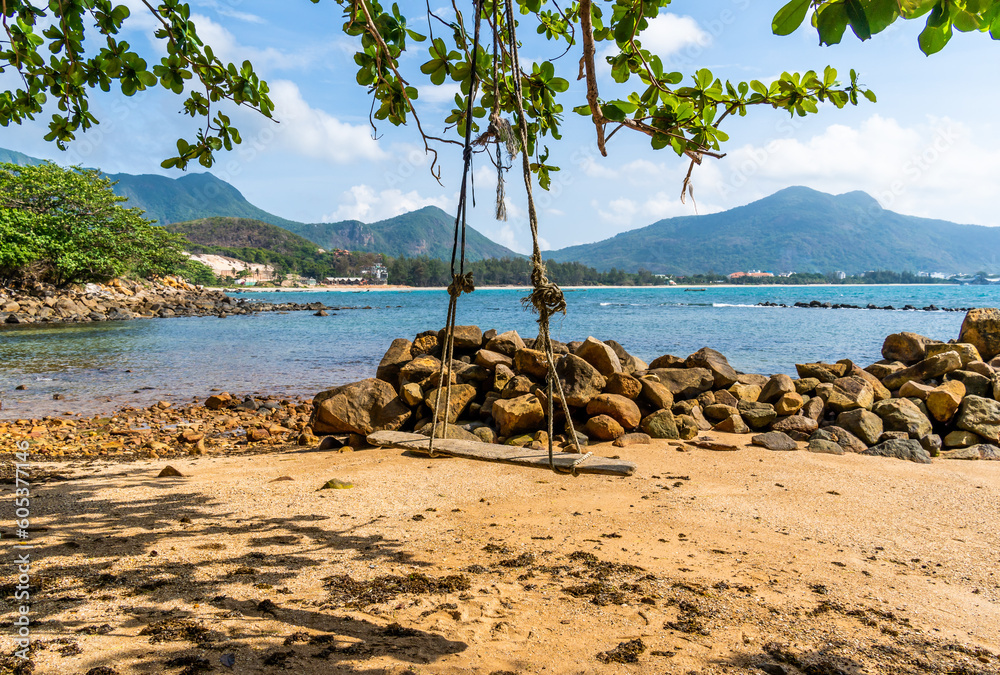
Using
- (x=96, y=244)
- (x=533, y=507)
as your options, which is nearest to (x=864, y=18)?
(x=533, y=507)

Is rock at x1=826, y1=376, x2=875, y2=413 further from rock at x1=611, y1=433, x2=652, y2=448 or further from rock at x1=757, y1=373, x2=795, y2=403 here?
rock at x1=611, y1=433, x2=652, y2=448

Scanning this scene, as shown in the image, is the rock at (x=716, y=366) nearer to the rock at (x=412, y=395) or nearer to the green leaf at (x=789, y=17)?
the rock at (x=412, y=395)

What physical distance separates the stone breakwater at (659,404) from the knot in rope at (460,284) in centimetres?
166

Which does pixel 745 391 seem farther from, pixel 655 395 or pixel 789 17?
pixel 789 17

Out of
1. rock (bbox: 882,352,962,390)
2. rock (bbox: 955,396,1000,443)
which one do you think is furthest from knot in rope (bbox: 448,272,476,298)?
rock (bbox: 882,352,962,390)

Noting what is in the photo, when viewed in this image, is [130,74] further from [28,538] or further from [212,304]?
[212,304]

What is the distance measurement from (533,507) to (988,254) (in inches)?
8600

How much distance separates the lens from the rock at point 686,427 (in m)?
6.83

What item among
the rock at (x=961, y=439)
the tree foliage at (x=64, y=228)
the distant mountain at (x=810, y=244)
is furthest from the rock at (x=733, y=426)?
the distant mountain at (x=810, y=244)

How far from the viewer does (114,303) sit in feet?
107

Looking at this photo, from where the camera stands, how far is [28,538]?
10.4ft

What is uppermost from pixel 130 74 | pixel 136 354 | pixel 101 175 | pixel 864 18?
pixel 101 175

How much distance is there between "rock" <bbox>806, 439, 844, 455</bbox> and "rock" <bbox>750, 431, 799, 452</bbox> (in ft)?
0.57

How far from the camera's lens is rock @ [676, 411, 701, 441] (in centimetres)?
683
